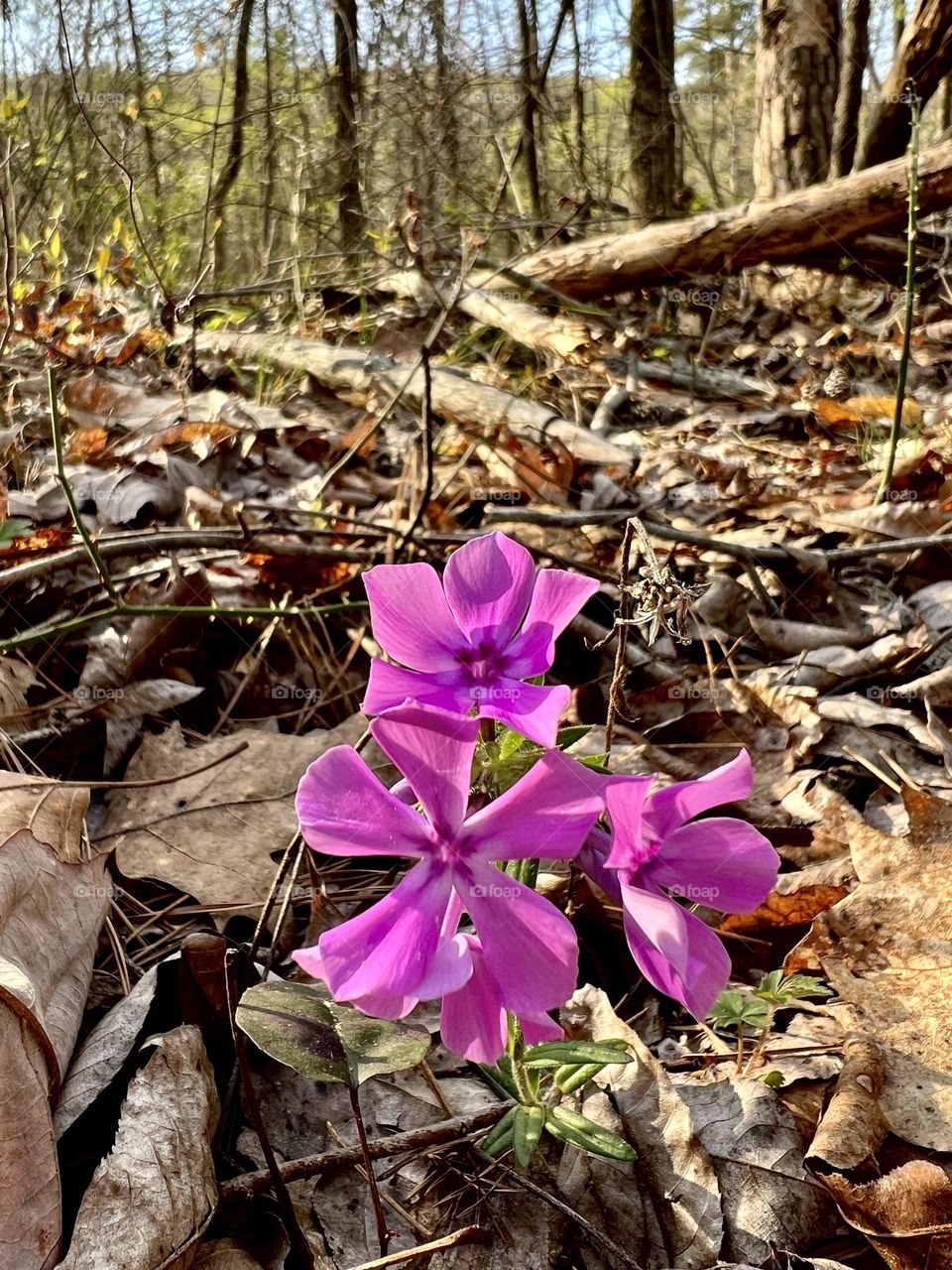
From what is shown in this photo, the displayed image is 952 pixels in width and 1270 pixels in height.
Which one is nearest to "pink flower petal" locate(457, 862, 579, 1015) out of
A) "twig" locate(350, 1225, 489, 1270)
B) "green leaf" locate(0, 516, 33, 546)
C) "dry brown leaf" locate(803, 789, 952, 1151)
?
"twig" locate(350, 1225, 489, 1270)

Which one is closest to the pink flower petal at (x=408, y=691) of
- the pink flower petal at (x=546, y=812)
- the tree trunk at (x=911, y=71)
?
the pink flower petal at (x=546, y=812)

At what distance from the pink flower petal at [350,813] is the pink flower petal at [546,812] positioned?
0.08 metres

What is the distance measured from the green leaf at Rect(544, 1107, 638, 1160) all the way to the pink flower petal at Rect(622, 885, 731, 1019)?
310mm

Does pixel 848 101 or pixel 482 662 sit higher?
pixel 848 101

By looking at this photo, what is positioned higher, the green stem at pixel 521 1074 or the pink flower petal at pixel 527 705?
the pink flower petal at pixel 527 705

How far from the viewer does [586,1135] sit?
119cm

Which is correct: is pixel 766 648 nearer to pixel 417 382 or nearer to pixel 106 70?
pixel 417 382

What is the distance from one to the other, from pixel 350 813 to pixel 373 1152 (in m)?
0.55

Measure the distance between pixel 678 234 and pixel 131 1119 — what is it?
6.08 metres

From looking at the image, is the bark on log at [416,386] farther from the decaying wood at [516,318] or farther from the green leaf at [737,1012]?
the green leaf at [737,1012]

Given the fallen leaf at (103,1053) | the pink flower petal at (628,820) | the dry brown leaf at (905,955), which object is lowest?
the dry brown leaf at (905,955)

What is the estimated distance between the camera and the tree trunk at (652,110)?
921 centimetres

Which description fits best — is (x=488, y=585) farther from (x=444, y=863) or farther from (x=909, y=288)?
(x=909, y=288)

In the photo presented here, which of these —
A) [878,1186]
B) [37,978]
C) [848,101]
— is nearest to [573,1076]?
[878,1186]
